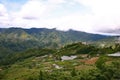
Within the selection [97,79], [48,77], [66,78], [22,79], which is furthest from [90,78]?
[22,79]

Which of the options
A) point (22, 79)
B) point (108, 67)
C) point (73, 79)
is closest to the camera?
point (73, 79)

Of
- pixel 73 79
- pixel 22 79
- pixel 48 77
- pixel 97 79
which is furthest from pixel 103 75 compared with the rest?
pixel 22 79

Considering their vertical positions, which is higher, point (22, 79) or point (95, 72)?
point (95, 72)

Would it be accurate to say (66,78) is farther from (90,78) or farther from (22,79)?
(22,79)

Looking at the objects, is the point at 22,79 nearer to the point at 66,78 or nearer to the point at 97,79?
the point at 66,78

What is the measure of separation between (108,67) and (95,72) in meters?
7.06

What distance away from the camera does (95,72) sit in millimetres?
131500

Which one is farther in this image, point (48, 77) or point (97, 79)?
point (48, 77)

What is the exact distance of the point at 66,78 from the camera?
426 ft

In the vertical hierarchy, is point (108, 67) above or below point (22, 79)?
above

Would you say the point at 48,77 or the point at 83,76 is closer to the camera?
the point at 83,76

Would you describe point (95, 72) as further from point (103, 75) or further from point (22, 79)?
point (22, 79)

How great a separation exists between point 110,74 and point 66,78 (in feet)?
69.2

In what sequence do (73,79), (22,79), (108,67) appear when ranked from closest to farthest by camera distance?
(73,79), (108,67), (22,79)
